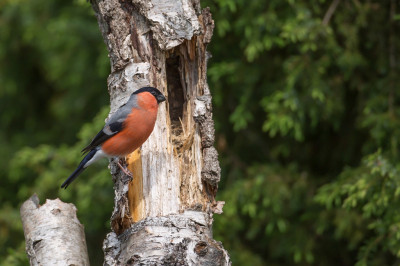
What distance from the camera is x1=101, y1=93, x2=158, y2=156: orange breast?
3711 mm

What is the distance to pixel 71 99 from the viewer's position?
24.9 feet

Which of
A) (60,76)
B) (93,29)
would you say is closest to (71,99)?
(60,76)

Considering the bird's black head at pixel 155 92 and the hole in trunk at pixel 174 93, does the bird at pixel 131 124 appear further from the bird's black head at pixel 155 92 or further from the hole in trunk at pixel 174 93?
the hole in trunk at pixel 174 93

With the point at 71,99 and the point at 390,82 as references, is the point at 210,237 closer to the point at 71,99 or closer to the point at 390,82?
the point at 390,82

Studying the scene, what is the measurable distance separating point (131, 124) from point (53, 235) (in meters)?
1.18

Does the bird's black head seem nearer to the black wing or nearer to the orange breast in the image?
the orange breast

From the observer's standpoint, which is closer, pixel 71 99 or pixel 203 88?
pixel 203 88

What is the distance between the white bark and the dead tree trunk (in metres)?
0.47

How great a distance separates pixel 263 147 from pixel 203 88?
2603 mm

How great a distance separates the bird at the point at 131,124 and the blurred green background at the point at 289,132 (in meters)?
1.78

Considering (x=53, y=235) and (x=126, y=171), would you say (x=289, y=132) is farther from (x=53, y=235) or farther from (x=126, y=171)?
(x=53, y=235)

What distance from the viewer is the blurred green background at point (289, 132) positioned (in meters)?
4.87

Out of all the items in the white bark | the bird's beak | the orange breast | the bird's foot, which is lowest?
the white bark

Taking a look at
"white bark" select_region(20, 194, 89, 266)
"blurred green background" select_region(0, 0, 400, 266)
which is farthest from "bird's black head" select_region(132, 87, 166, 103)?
"blurred green background" select_region(0, 0, 400, 266)
